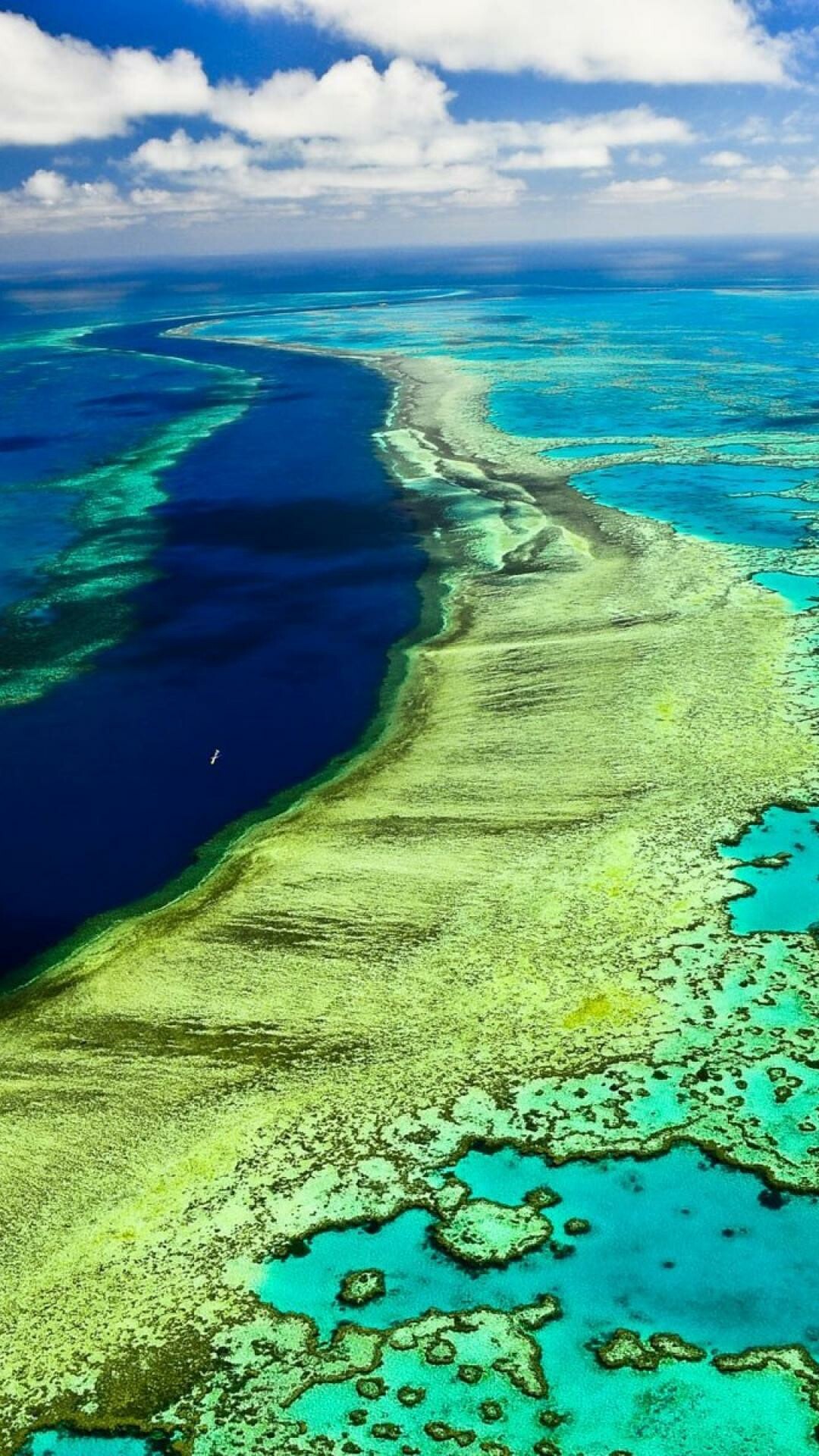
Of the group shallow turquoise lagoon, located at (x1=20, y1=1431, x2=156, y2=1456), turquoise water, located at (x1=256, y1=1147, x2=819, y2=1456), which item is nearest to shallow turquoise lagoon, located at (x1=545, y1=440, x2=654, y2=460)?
turquoise water, located at (x1=256, y1=1147, x2=819, y2=1456)

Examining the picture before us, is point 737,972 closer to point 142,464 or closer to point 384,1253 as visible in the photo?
point 384,1253

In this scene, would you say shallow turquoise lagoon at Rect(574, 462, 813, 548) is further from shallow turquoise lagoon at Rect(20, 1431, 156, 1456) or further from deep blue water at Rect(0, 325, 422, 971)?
shallow turquoise lagoon at Rect(20, 1431, 156, 1456)

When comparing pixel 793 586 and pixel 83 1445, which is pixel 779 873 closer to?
pixel 83 1445

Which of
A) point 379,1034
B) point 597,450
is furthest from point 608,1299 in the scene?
point 597,450

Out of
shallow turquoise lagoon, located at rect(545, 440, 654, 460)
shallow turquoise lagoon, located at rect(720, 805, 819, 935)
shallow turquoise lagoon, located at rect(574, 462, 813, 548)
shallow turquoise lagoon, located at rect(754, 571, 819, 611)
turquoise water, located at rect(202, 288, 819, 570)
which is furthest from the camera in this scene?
shallow turquoise lagoon, located at rect(545, 440, 654, 460)

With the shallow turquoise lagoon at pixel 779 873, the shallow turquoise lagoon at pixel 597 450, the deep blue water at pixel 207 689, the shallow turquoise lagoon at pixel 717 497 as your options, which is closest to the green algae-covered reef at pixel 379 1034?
the shallow turquoise lagoon at pixel 779 873

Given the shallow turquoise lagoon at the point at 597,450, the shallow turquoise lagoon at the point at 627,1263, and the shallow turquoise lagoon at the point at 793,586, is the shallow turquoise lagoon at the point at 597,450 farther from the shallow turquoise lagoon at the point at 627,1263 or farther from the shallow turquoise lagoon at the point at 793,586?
the shallow turquoise lagoon at the point at 627,1263
